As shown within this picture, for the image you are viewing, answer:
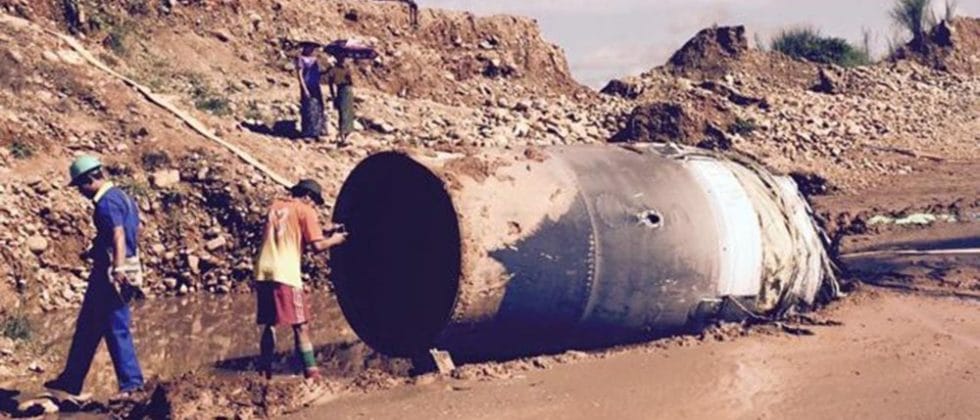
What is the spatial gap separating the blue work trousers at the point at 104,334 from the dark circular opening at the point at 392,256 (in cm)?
136

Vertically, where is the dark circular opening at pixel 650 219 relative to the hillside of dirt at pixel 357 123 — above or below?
below

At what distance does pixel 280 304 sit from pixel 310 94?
23.6ft

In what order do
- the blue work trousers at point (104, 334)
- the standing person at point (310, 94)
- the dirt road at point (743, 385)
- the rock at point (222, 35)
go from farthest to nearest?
the rock at point (222, 35)
the standing person at point (310, 94)
the blue work trousers at point (104, 334)
the dirt road at point (743, 385)

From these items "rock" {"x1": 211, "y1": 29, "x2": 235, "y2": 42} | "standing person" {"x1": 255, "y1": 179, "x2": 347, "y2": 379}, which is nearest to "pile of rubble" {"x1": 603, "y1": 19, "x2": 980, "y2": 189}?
"rock" {"x1": 211, "y1": 29, "x2": 235, "y2": 42}

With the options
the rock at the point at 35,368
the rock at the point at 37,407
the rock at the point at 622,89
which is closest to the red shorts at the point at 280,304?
the rock at the point at 37,407

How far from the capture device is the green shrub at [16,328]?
8.01 m

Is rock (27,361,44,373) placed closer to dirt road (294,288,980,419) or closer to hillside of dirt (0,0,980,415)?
hillside of dirt (0,0,980,415)

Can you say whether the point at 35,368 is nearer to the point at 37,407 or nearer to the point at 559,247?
the point at 37,407

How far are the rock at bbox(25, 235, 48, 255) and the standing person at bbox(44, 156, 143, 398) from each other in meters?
3.70

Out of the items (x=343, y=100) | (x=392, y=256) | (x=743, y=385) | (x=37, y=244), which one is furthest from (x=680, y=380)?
(x=343, y=100)

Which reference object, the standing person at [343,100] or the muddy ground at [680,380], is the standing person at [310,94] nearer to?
the standing person at [343,100]

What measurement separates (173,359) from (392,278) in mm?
2117

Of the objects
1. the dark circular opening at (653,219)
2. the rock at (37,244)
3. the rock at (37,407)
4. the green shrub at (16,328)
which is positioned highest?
the rock at (37,244)

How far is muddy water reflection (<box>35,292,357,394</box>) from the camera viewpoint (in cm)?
791
